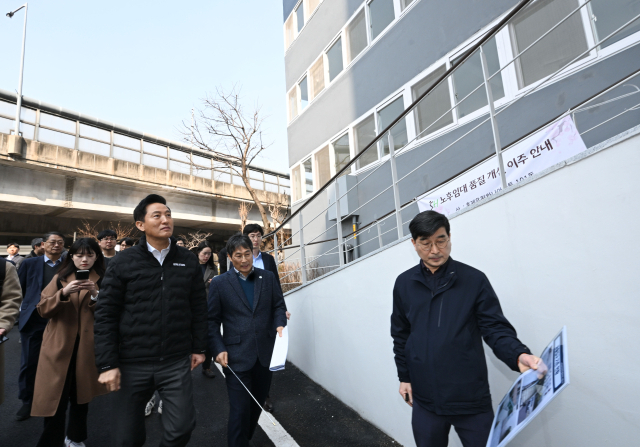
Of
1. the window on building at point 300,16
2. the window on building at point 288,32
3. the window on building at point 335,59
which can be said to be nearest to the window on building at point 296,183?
the window on building at point 335,59

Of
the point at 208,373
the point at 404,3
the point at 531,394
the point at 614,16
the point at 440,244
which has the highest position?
the point at 404,3

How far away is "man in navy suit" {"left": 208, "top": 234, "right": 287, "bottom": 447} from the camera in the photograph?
Result: 2.77 meters

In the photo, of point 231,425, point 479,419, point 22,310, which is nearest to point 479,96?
point 479,419

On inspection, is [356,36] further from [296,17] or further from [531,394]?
[531,394]

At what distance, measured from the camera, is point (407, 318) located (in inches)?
79.5

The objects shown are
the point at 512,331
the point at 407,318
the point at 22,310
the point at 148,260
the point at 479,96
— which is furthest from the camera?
the point at 479,96

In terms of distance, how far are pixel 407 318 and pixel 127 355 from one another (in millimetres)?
1815

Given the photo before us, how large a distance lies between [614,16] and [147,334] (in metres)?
6.03

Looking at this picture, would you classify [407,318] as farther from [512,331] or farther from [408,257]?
[408,257]

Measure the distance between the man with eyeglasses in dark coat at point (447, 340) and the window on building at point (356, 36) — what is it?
333 inches

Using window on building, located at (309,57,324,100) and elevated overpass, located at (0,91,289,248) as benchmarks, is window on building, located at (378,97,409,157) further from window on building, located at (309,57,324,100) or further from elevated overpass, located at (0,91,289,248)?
elevated overpass, located at (0,91,289,248)

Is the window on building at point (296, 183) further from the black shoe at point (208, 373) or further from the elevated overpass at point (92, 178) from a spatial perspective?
the black shoe at point (208, 373)

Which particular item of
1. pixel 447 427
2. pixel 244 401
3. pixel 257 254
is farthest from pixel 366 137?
pixel 447 427

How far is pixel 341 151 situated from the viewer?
385 inches
